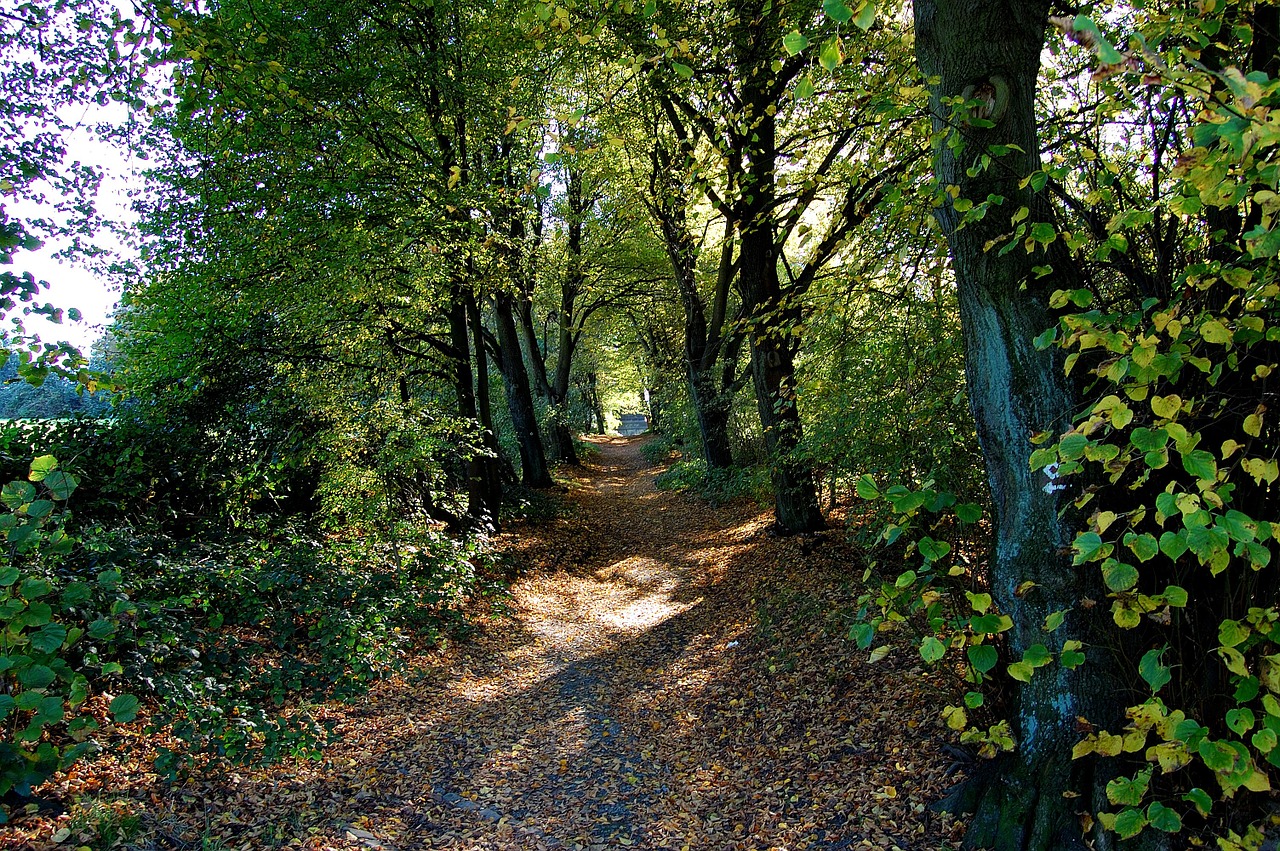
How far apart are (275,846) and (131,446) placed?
423cm

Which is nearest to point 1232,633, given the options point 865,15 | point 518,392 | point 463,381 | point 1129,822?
point 1129,822

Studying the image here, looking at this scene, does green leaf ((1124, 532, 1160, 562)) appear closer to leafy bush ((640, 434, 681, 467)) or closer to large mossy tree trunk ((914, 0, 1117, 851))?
large mossy tree trunk ((914, 0, 1117, 851))

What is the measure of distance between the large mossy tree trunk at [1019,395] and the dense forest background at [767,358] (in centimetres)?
2

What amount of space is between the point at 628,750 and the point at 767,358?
559 centimetres

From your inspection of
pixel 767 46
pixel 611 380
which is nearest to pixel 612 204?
pixel 767 46

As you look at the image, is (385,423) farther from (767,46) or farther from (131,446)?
(767,46)

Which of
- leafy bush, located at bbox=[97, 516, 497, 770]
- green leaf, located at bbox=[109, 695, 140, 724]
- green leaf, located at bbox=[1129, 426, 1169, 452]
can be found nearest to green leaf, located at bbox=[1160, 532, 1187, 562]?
green leaf, located at bbox=[1129, 426, 1169, 452]

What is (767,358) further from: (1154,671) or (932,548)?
Answer: (1154,671)

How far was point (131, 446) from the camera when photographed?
6.10m

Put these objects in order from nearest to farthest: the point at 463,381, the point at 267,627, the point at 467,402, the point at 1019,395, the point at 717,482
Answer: the point at 1019,395 → the point at 267,627 → the point at 467,402 → the point at 463,381 → the point at 717,482

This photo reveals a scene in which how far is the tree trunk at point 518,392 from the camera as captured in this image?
1420 cm

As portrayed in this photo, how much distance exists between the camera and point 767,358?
9133mm

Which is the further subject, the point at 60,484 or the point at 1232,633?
the point at 60,484

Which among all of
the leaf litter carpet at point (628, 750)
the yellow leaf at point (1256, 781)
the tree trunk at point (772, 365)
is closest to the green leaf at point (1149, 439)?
the yellow leaf at point (1256, 781)
